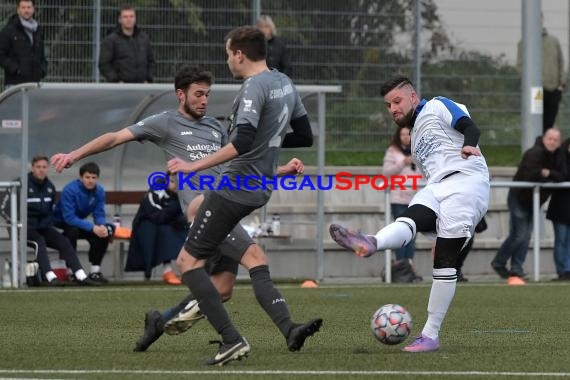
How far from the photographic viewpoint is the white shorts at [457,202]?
9.22m

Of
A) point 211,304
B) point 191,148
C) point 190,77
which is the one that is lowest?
point 211,304

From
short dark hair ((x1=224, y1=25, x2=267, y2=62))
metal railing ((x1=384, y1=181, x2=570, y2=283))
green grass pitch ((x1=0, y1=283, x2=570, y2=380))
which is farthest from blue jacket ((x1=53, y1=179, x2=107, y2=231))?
short dark hair ((x1=224, y1=25, x2=267, y2=62))

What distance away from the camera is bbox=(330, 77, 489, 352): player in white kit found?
9.23 metres

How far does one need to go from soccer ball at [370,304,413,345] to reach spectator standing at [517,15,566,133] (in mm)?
13010

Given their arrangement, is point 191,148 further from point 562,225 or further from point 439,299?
point 562,225

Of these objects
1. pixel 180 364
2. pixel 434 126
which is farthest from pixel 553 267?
pixel 180 364

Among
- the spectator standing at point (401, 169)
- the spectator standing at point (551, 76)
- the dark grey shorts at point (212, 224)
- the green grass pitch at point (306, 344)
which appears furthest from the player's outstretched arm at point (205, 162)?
the spectator standing at point (551, 76)

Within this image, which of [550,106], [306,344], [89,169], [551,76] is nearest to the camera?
[306,344]

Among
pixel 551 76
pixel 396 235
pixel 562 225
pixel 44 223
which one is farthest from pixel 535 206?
pixel 396 235

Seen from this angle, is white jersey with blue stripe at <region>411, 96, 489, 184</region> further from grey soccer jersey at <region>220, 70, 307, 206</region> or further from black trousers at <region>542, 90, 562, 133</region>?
black trousers at <region>542, 90, 562, 133</region>

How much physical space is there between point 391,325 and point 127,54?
35.9ft

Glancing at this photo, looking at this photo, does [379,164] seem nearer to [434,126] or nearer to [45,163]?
[45,163]

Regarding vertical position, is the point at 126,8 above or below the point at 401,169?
above

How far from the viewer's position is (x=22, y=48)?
18812mm
